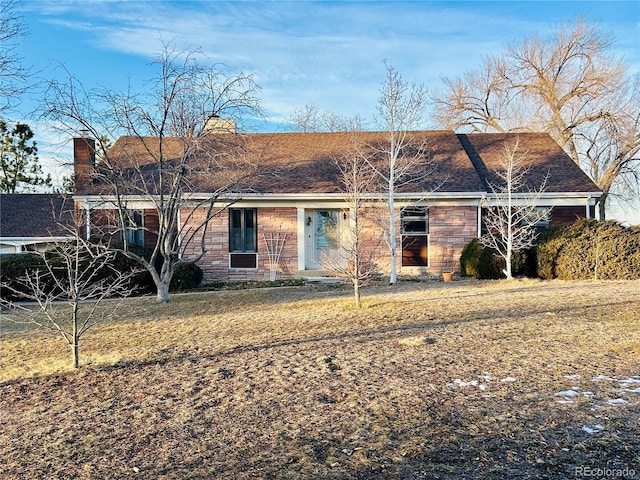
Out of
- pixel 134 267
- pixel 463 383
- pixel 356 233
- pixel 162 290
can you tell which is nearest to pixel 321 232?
pixel 134 267

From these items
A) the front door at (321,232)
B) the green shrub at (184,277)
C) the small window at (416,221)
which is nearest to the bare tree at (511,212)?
the small window at (416,221)

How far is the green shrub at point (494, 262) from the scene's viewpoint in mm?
12508

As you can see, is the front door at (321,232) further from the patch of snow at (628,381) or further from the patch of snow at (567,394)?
the patch of snow at (567,394)

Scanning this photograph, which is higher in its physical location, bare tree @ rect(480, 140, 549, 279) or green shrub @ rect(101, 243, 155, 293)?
bare tree @ rect(480, 140, 549, 279)

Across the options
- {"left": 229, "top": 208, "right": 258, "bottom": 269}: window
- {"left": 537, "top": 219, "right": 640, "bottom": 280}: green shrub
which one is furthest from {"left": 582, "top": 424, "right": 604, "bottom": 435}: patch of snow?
{"left": 229, "top": 208, "right": 258, "bottom": 269}: window

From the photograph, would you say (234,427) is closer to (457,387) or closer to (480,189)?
(457,387)

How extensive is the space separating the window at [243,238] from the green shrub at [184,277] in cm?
150

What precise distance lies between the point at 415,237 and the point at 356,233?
616cm

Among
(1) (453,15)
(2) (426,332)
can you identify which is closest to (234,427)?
(2) (426,332)

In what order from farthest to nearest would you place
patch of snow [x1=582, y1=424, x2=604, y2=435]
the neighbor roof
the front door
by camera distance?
the front door, the neighbor roof, patch of snow [x1=582, y1=424, x2=604, y2=435]

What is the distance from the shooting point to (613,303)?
828 centimetres

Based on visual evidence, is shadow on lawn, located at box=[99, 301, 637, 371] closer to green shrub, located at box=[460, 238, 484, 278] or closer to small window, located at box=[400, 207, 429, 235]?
green shrub, located at box=[460, 238, 484, 278]

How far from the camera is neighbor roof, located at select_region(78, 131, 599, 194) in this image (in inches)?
560

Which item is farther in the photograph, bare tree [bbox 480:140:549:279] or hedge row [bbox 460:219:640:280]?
bare tree [bbox 480:140:549:279]
